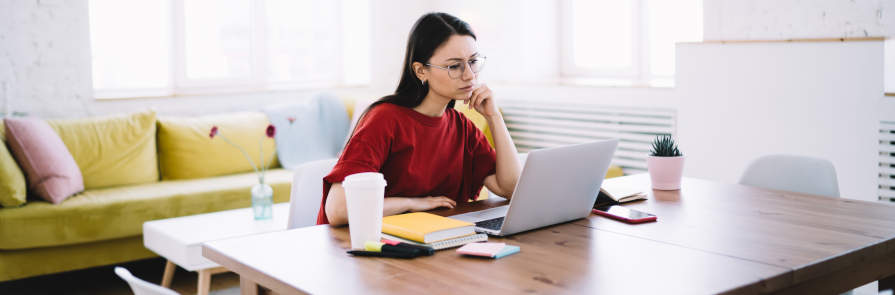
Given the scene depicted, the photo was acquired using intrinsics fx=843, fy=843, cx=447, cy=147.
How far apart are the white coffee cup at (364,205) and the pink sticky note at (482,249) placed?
0.17 m

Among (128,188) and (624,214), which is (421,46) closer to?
(624,214)

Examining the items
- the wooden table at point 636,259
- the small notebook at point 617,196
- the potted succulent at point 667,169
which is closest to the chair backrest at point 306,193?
the wooden table at point 636,259

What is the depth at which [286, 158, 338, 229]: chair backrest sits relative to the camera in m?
2.36

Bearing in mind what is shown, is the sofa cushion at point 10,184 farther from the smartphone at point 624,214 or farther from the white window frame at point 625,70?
the white window frame at point 625,70

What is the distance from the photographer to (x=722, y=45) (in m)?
3.78

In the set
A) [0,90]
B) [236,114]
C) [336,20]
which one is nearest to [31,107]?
[0,90]

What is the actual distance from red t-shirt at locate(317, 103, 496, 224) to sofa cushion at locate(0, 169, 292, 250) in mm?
1860

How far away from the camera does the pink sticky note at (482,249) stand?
1.51 metres

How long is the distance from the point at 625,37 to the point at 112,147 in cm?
281

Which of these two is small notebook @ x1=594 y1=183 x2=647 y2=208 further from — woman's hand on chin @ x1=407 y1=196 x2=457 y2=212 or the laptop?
woman's hand on chin @ x1=407 y1=196 x2=457 y2=212

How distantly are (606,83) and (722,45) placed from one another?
1.02 m

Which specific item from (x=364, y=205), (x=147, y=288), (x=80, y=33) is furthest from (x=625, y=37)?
(x=147, y=288)

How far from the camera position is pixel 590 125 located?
14.8 feet

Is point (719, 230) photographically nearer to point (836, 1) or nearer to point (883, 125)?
point (883, 125)
